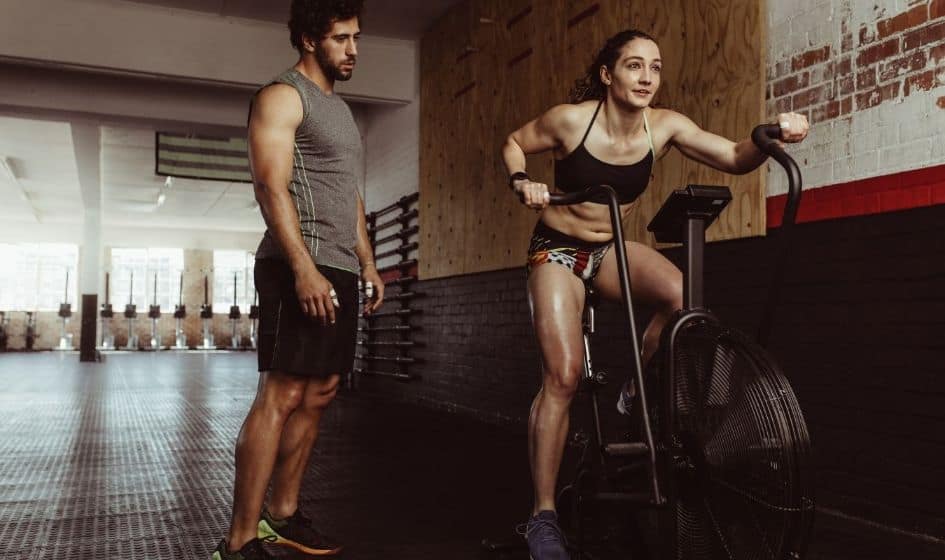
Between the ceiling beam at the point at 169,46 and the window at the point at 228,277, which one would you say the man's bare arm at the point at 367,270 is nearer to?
the ceiling beam at the point at 169,46

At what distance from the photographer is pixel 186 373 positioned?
10.8 m

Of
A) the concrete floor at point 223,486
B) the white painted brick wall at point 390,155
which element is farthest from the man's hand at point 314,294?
the white painted brick wall at point 390,155

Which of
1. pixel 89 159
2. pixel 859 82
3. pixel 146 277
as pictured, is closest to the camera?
pixel 859 82

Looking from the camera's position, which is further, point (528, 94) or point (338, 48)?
point (528, 94)

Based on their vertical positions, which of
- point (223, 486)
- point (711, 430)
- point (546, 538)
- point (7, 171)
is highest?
point (7, 171)

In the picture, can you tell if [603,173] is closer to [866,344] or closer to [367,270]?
[367,270]

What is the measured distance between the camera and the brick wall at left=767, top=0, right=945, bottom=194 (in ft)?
8.89

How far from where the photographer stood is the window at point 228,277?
20.6 metres

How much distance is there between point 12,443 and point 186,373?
20.7ft

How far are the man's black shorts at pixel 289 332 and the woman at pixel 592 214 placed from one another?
57cm

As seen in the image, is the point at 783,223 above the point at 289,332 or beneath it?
above

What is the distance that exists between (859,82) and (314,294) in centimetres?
→ 218

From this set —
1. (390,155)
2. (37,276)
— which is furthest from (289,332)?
(37,276)

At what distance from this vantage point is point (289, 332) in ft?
7.00
